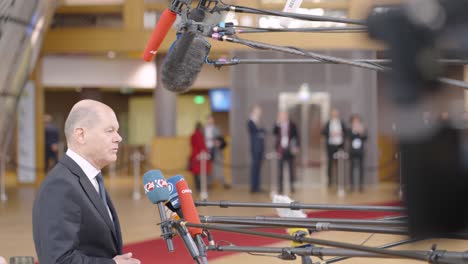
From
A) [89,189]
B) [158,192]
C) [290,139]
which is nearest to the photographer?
[89,189]

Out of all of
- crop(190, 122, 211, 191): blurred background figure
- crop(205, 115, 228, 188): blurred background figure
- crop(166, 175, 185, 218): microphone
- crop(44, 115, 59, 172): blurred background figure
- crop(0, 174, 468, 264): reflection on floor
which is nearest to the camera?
crop(166, 175, 185, 218): microphone

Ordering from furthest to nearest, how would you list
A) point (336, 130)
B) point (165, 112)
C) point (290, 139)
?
point (165, 112) → point (336, 130) → point (290, 139)

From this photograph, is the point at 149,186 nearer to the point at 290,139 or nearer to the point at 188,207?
the point at 188,207

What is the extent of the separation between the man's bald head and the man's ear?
0.01 meters

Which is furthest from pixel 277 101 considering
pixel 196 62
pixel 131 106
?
pixel 196 62

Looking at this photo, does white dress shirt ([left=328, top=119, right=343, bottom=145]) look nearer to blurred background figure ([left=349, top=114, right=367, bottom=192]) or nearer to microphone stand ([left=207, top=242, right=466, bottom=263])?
blurred background figure ([left=349, top=114, right=367, bottom=192])

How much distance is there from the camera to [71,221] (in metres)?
2.84

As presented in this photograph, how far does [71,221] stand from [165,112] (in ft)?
62.6

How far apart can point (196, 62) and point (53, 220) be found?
0.76 m

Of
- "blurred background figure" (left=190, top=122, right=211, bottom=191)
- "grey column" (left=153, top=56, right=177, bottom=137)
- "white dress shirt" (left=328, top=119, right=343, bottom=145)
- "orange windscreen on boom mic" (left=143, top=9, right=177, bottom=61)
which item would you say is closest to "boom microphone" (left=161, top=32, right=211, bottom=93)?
"orange windscreen on boom mic" (left=143, top=9, right=177, bottom=61)

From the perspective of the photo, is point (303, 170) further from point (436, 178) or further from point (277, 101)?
point (436, 178)

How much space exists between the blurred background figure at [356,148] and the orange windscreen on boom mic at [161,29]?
44.5ft

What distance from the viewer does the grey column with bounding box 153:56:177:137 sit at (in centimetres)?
2182

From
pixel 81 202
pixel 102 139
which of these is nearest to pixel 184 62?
pixel 102 139
